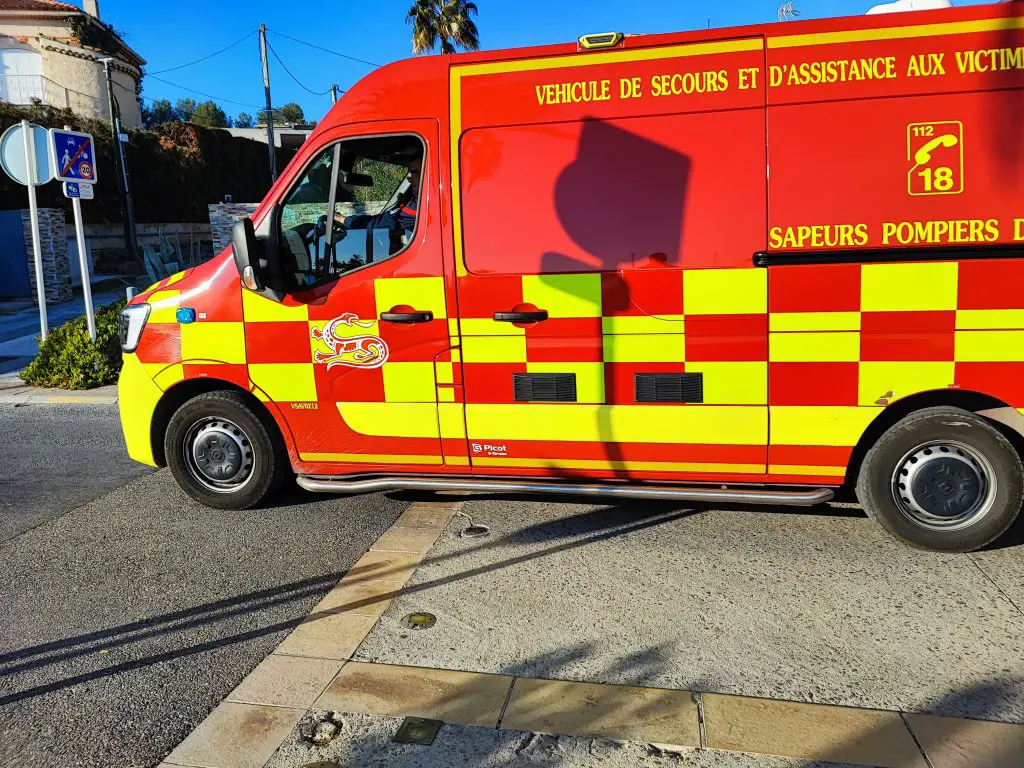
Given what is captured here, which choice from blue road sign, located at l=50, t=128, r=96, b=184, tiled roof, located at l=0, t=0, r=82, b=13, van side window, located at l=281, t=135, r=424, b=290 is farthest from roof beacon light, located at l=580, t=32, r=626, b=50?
tiled roof, located at l=0, t=0, r=82, b=13

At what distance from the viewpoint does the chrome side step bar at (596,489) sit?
13.3 feet

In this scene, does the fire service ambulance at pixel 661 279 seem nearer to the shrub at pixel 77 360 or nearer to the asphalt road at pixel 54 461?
the asphalt road at pixel 54 461

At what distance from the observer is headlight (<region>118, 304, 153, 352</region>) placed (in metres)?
4.82

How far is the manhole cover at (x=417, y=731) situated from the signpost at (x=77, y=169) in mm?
8342

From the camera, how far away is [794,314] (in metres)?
3.93

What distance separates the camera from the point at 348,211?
4500mm

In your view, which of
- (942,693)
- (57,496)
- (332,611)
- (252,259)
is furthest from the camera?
(57,496)

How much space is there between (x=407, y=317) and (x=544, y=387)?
2.74 feet

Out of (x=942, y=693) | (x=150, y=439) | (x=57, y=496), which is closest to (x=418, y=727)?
(x=942, y=693)

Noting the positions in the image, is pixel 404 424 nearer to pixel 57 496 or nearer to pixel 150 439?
pixel 150 439

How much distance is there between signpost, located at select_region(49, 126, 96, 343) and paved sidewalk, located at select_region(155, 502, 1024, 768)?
7.35m

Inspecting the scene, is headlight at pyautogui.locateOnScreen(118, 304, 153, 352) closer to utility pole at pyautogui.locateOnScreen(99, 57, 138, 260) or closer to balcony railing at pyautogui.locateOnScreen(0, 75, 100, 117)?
utility pole at pyautogui.locateOnScreen(99, 57, 138, 260)

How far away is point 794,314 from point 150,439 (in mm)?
3850

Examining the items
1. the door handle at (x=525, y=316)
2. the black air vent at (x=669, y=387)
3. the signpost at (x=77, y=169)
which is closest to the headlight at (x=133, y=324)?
the door handle at (x=525, y=316)
